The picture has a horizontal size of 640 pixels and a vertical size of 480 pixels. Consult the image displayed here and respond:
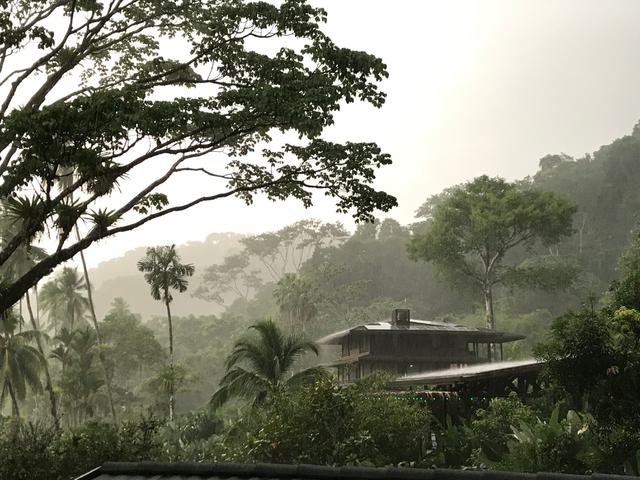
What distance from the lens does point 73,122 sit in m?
14.8

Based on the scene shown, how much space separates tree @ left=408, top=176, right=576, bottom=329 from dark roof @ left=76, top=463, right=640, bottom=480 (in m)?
44.2

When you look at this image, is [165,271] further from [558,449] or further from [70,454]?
[558,449]

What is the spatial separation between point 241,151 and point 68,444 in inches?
378

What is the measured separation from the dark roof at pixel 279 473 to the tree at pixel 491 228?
145 ft

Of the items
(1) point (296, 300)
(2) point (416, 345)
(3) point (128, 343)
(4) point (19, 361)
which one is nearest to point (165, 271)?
(4) point (19, 361)

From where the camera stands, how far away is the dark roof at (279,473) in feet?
21.5

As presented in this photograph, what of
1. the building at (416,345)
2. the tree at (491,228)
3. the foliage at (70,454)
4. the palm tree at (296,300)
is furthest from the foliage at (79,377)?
the foliage at (70,454)

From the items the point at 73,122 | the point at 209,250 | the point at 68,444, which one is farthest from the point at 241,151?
the point at 209,250

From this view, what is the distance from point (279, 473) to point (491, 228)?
46560 mm

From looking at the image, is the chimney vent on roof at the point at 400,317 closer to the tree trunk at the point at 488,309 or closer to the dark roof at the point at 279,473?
the tree trunk at the point at 488,309

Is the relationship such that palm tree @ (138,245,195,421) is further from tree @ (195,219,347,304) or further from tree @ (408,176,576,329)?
tree @ (195,219,347,304)

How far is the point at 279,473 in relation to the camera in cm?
745

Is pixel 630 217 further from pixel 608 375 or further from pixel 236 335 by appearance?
pixel 608 375

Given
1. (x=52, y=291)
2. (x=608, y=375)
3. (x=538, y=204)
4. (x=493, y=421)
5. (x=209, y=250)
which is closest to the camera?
(x=608, y=375)
